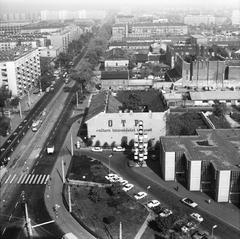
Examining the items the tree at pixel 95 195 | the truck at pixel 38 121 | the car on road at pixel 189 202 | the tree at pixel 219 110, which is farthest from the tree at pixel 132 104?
the car on road at pixel 189 202

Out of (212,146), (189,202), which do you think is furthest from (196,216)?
(212,146)

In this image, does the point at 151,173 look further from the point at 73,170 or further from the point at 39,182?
the point at 39,182

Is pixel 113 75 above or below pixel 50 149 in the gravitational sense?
above

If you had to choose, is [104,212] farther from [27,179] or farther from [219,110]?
[219,110]

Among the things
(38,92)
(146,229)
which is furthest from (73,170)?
(38,92)

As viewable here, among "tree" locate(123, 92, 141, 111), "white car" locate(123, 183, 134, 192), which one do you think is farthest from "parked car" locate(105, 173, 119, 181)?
"tree" locate(123, 92, 141, 111)
